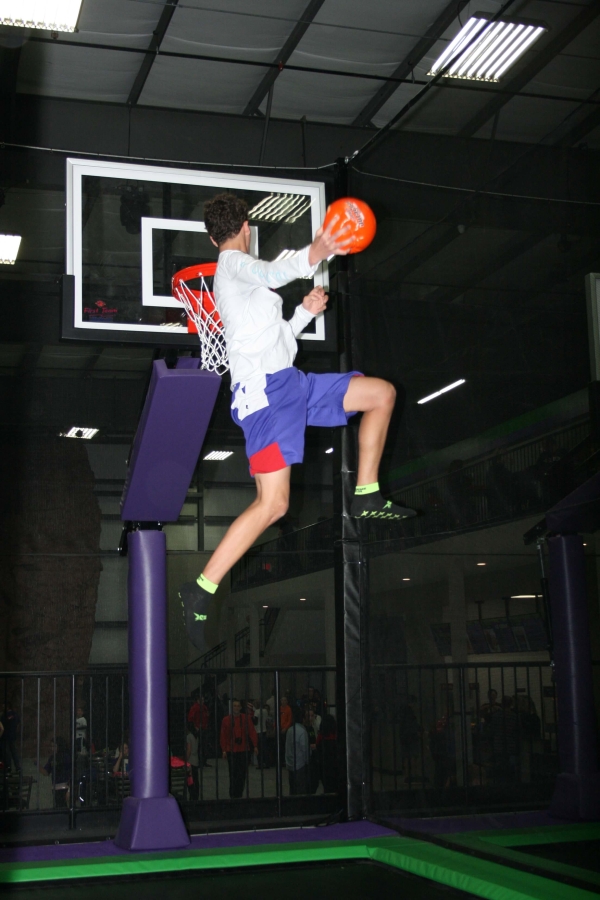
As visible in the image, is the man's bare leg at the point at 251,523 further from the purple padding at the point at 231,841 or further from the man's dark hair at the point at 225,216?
the purple padding at the point at 231,841

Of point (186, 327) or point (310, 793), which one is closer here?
point (186, 327)

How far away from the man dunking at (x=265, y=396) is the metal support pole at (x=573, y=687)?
27.3 inches

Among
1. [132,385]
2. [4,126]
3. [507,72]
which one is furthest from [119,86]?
[507,72]

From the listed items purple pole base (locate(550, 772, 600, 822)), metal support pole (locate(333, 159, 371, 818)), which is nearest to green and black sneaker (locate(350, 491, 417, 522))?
purple pole base (locate(550, 772, 600, 822))

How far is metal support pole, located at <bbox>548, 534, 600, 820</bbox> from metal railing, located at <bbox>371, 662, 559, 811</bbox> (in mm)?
92

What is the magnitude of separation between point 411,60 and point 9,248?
3304mm

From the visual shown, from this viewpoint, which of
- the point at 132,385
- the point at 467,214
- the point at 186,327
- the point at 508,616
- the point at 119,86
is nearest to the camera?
the point at 508,616

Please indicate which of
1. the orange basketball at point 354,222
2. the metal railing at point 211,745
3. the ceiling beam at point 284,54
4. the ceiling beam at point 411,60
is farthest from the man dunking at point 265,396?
the ceiling beam at point 411,60

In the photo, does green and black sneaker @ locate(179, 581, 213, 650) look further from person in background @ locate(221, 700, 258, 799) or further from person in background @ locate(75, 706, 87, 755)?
person in background @ locate(75, 706, 87, 755)

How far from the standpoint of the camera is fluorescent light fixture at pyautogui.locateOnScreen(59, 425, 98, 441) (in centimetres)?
659

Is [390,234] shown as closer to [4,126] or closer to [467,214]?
[467,214]

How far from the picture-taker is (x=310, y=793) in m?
5.73

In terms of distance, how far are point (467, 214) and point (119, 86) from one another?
3.07 meters

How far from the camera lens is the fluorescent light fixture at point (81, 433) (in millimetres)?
6594
